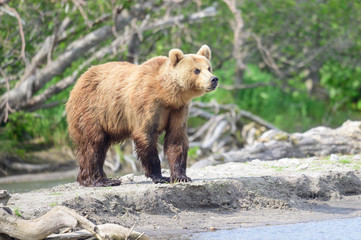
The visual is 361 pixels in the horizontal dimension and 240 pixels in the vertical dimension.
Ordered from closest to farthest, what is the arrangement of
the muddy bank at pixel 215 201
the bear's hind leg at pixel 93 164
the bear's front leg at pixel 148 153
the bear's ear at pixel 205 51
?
the muddy bank at pixel 215 201 < the bear's front leg at pixel 148 153 < the bear's ear at pixel 205 51 < the bear's hind leg at pixel 93 164

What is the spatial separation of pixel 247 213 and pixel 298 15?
36.7ft

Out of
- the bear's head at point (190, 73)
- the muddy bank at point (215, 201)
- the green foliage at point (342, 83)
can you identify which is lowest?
the green foliage at point (342, 83)

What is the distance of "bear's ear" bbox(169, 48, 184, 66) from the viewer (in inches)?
251

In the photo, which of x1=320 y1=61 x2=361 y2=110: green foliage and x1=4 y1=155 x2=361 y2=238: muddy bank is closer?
x1=4 y1=155 x2=361 y2=238: muddy bank

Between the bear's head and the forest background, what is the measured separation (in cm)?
158

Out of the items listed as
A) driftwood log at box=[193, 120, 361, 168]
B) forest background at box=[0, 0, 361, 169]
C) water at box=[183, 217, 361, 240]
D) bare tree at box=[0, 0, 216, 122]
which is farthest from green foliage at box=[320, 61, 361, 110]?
water at box=[183, 217, 361, 240]

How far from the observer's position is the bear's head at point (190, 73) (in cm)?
621

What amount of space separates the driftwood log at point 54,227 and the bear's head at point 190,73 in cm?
206

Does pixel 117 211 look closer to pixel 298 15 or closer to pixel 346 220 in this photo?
pixel 346 220

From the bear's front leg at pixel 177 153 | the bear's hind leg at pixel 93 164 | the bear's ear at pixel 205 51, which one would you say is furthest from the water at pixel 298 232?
the bear's ear at pixel 205 51

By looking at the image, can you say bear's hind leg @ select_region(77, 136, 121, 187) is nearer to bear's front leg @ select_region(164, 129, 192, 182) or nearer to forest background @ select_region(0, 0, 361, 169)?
bear's front leg @ select_region(164, 129, 192, 182)

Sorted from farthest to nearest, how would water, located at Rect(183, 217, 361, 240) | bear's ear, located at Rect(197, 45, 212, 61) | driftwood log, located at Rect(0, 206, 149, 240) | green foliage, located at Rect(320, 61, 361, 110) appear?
green foliage, located at Rect(320, 61, 361, 110)
bear's ear, located at Rect(197, 45, 212, 61)
water, located at Rect(183, 217, 361, 240)
driftwood log, located at Rect(0, 206, 149, 240)

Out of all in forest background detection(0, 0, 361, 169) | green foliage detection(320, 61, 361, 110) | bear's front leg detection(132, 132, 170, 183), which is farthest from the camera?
green foliage detection(320, 61, 361, 110)

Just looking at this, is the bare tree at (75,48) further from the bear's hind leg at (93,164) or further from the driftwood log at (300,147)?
the bear's hind leg at (93,164)
